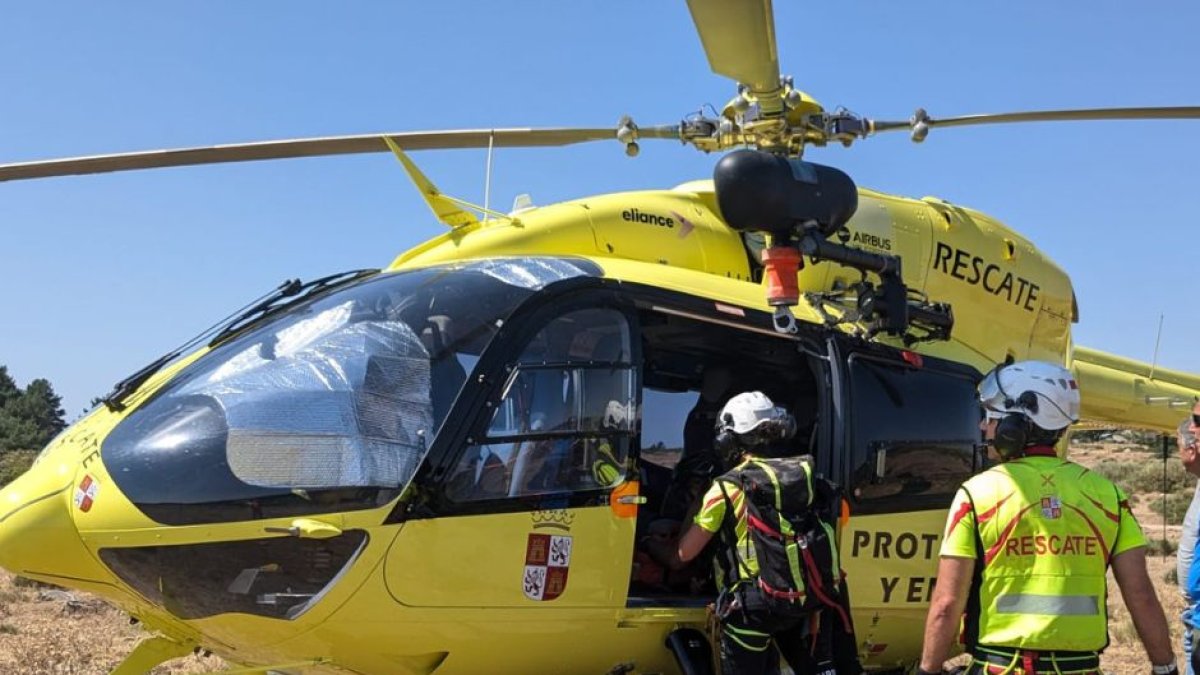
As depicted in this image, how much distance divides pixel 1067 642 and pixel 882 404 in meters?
2.09

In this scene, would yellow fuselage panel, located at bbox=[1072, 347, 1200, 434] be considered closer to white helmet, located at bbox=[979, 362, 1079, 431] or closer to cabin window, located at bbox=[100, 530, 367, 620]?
white helmet, located at bbox=[979, 362, 1079, 431]

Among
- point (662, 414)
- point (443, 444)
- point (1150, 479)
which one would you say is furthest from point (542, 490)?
point (1150, 479)

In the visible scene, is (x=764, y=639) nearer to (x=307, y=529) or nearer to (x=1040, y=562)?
(x=1040, y=562)

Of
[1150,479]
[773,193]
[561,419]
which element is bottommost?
[561,419]

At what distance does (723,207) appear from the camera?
15.5ft

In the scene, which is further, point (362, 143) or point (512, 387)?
point (362, 143)

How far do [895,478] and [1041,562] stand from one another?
1921mm

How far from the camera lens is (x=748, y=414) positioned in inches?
184

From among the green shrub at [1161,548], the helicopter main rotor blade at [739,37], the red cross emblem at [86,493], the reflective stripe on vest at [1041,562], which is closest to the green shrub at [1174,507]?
the green shrub at [1161,548]

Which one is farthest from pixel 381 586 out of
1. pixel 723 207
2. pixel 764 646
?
pixel 723 207

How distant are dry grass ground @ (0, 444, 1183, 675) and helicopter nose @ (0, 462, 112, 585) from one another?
4.35 m

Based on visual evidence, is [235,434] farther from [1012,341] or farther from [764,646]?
[1012,341]

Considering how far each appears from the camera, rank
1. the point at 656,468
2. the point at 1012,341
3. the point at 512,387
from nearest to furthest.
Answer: the point at 512,387, the point at 656,468, the point at 1012,341

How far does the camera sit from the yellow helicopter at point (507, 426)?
3916 millimetres
